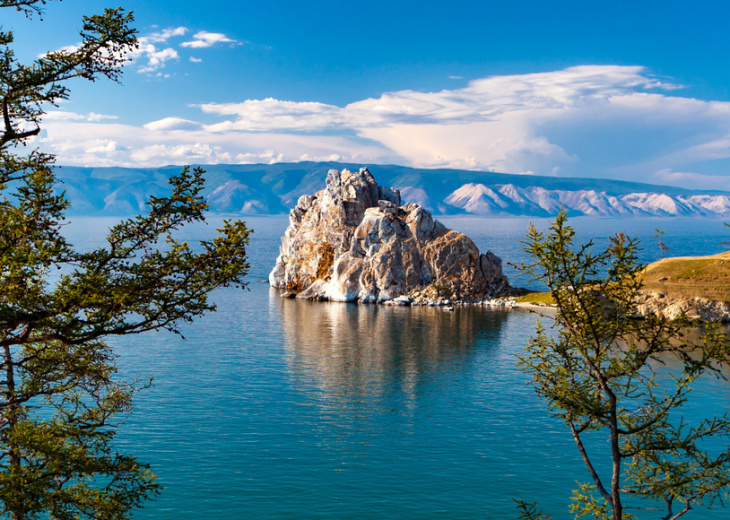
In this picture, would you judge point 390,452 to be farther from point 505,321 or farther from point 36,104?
point 505,321

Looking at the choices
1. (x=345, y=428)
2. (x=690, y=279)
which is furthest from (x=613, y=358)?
(x=690, y=279)

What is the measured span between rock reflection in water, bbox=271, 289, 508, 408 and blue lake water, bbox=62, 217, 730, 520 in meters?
0.44

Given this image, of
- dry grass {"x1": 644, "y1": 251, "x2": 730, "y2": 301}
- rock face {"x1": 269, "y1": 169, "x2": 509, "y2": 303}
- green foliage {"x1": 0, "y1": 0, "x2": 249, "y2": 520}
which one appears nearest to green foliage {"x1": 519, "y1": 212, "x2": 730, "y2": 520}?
green foliage {"x1": 0, "y1": 0, "x2": 249, "y2": 520}

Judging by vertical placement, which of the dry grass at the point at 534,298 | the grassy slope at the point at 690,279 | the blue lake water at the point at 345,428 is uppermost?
the grassy slope at the point at 690,279

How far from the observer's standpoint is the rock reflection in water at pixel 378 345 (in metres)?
68.0

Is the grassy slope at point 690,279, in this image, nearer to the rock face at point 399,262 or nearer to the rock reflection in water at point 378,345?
the rock face at point 399,262

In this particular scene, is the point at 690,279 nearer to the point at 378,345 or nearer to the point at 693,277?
the point at 693,277

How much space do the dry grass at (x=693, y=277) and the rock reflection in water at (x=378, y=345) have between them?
35.6 m

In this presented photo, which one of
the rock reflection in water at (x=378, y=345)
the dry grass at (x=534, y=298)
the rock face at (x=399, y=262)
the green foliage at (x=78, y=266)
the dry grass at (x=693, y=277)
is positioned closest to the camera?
the green foliage at (x=78, y=266)

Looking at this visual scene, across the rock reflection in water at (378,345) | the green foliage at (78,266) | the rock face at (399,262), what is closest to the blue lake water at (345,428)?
the rock reflection in water at (378,345)

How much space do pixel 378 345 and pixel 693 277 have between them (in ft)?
259

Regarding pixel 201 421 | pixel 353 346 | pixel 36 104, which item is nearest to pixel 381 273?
pixel 353 346

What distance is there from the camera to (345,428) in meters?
53.4

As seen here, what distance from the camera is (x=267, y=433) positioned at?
51.2m
